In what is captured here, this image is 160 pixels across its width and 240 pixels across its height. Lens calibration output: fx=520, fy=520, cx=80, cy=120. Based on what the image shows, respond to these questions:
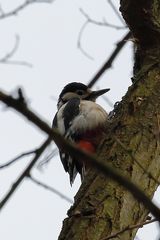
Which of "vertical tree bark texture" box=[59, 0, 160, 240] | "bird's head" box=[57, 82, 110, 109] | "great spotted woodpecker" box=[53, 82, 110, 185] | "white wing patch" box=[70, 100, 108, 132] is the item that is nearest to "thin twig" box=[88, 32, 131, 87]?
"vertical tree bark texture" box=[59, 0, 160, 240]

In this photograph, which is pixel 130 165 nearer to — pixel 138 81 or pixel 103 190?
pixel 103 190

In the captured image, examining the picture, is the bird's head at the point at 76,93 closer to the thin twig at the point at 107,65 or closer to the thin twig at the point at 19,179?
the thin twig at the point at 107,65

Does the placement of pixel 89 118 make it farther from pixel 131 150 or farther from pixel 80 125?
pixel 131 150

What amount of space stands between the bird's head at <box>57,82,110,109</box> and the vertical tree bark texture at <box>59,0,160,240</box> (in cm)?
146

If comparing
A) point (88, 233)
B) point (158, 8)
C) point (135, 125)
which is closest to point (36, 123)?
point (88, 233)

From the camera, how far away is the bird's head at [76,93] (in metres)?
4.69

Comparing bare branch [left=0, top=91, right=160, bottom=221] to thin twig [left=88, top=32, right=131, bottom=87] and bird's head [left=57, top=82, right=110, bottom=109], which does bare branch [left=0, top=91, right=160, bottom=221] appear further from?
bird's head [left=57, top=82, right=110, bottom=109]

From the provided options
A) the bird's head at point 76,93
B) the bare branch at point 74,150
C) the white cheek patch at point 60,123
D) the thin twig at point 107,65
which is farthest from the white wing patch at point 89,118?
the bare branch at point 74,150

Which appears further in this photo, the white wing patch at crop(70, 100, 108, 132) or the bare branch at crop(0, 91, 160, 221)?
the white wing patch at crop(70, 100, 108, 132)

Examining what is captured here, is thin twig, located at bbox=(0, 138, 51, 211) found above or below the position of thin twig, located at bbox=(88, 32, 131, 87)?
below

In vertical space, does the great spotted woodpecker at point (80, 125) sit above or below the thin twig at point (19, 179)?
above

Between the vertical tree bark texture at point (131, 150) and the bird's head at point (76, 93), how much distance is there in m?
1.46

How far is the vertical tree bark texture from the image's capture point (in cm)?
219

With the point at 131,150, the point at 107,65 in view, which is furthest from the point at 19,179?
the point at 131,150
